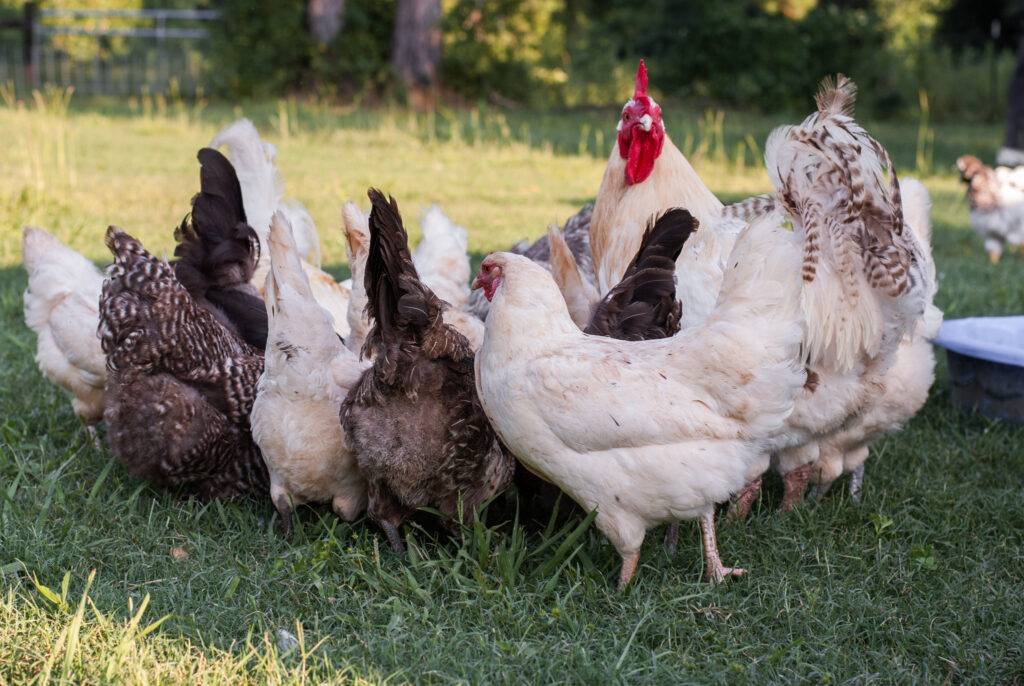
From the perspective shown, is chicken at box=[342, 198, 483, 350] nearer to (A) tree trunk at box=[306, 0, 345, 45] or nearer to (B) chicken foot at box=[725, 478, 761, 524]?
(B) chicken foot at box=[725, 478, 761, 524]

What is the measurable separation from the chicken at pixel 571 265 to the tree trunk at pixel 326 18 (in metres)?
16.2

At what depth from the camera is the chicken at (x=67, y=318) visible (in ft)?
13.9

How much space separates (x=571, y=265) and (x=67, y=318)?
2.30 metres

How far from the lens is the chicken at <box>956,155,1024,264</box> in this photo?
836cm

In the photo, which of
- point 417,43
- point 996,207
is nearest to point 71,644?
point 996,207

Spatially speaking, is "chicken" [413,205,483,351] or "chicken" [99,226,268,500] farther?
"chicken" [413,205,483,351]

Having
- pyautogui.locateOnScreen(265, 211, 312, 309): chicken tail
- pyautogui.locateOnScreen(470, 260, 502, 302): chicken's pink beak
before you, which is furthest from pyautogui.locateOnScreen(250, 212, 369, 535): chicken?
pyautogui.locateOnScreen(470, 260, 502, 302): chicken's pink beak

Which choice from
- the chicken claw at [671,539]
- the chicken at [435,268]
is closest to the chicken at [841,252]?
the chicken claw at [671,539]

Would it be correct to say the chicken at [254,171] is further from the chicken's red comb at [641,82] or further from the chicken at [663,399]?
the chicken at [663,399]

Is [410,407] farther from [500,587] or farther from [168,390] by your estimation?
[168,390]

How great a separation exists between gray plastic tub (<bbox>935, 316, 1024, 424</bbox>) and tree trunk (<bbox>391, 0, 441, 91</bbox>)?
52.4 feet

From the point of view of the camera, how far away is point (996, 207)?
8422 mm

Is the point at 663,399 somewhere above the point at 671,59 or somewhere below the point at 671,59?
below

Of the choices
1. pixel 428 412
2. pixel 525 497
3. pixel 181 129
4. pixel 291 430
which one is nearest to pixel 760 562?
pixel 525 497
